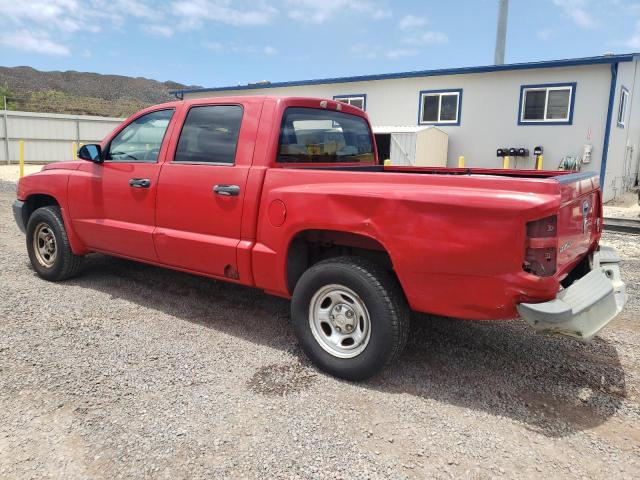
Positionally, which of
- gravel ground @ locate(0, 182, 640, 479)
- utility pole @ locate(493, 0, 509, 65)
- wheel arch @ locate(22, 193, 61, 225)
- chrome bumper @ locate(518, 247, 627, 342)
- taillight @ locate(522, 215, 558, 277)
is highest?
utility pole @ locate(493, 0, 509, 65)

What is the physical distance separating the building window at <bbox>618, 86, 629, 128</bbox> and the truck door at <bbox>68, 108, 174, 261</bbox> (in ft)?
49.5

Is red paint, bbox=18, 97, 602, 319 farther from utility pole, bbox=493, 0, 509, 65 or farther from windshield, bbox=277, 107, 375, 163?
utility pole, bbox=493, 0, 509, 65

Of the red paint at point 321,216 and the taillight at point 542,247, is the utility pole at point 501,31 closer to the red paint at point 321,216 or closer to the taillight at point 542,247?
the red paint at point 321,216

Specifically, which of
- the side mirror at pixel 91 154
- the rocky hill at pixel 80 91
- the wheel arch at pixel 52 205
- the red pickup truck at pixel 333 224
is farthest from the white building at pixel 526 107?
the rocky hill at pixel 80 91

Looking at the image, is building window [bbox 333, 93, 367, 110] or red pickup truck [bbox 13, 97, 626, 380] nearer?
red pickup truck [bbox 13, 97, 626, 380]

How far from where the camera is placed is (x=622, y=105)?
1541 cm

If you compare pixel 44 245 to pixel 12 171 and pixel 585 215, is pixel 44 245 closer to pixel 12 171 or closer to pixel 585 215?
pixel 585 215

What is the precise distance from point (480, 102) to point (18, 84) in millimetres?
59441

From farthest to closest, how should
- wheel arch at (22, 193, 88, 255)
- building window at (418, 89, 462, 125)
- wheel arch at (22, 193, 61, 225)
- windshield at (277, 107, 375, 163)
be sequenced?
building window at (418, 89, 462, 125)
wheel arch at (22, 193, 61, 225)
wheel arch at (22, 193, 88, 255)
windshield at (277, 107, 375, 163)

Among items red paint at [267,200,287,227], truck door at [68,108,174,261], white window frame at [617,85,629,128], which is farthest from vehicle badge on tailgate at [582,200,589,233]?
white window frame at [617,85,629,128]

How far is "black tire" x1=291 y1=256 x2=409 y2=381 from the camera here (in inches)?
120

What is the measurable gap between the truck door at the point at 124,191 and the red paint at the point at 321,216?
0.01 meters

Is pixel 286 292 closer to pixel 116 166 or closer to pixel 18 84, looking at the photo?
pixel 116 166

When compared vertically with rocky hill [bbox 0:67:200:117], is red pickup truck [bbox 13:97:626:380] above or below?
below
